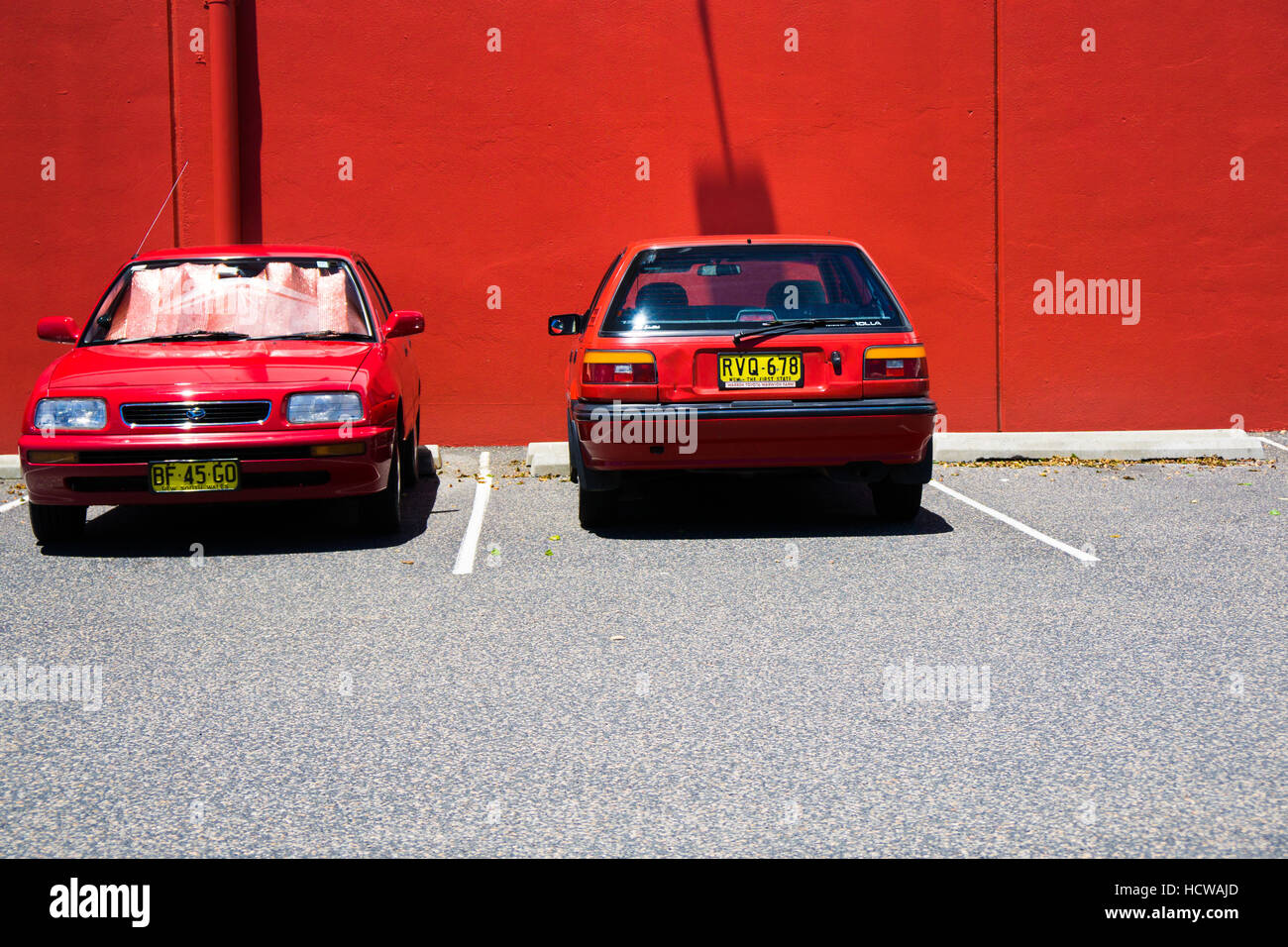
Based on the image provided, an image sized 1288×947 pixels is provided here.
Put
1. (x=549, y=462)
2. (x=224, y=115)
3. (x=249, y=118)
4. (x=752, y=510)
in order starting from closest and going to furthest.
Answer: (x=752, y=510)
(x=549, y=462)
(x=224, y=115)
(x=249, y=118)

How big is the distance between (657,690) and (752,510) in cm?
383

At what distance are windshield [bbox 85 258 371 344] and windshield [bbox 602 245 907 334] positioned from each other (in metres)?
1.72

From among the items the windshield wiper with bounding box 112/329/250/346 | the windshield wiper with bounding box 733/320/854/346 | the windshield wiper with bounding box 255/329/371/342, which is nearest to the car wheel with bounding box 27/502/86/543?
the windshield wiper with bounding box 112/329/250/346

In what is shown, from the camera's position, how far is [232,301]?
7.73 metres

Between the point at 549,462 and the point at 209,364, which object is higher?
the point at 209,364

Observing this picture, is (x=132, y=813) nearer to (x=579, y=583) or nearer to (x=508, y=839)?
(x=508, y=839)

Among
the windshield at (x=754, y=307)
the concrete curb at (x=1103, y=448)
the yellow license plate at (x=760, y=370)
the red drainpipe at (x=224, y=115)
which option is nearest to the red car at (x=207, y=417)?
the windshield at (x=754, y=307)

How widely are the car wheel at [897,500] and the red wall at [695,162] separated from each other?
430 centimetres

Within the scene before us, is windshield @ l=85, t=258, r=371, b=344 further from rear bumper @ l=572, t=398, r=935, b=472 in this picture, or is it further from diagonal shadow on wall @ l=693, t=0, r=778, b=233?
diagonal shadow on wall @ l=693, t=0, r=778, b=233

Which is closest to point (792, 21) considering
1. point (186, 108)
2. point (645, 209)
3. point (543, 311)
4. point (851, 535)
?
point (645, 209)

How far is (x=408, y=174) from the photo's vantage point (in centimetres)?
1113

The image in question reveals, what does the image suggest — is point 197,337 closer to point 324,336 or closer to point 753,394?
point 324,336

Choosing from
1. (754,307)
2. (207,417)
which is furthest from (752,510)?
(207,417)
